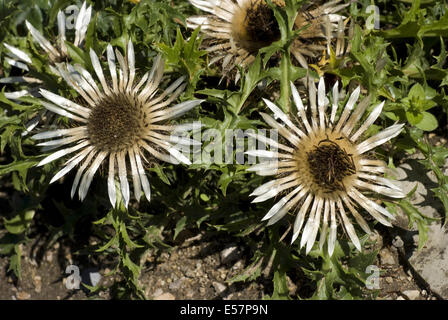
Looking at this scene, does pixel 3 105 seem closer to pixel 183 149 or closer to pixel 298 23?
pixel 183 149

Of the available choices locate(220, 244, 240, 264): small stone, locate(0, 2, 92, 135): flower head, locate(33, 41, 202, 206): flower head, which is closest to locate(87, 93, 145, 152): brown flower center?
locate(33, 41, 202, 206): flower head

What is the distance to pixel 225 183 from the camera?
6.28 ft

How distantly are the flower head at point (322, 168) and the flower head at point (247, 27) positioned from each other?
1.26 ft

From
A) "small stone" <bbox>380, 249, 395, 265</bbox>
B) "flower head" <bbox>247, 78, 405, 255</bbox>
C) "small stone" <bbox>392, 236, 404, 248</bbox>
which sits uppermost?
"flower head" <bbox>247, 78, 405, 255</bbox>

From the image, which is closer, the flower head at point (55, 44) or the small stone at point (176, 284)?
the flower head at point (55, 44)

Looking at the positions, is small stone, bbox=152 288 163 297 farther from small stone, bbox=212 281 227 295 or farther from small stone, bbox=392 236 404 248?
small stone, bbox=392 236 404 248

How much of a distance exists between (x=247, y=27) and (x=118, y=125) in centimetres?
77

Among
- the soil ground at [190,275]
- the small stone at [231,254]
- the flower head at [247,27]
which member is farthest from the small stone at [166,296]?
the flower head at [247,27]

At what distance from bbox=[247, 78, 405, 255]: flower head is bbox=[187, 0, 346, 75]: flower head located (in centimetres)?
39

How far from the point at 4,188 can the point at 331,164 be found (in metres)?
1.95

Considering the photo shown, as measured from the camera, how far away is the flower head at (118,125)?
1.88 meters

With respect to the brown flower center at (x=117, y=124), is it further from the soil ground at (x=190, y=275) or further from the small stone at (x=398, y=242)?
the small stone at (x=398, y=242)

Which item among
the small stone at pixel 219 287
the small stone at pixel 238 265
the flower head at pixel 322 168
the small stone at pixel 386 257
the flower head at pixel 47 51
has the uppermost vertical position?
the flower head at pixel 47 51

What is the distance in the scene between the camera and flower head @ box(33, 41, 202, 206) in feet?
6.16
